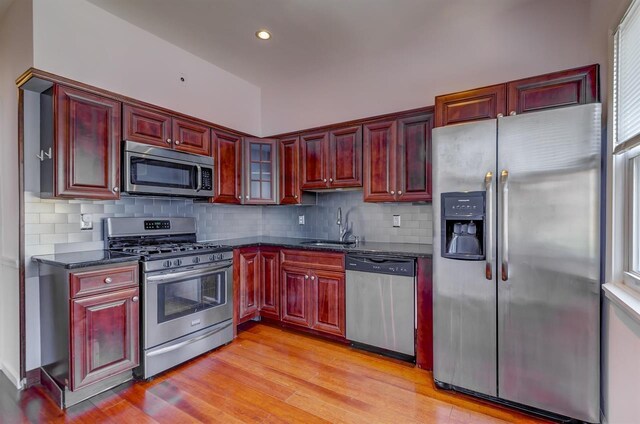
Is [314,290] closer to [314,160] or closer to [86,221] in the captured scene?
[314,160]

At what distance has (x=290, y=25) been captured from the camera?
8.85 feet

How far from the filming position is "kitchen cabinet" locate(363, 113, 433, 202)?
9.12ft

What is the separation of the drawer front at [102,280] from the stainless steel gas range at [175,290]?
9cm

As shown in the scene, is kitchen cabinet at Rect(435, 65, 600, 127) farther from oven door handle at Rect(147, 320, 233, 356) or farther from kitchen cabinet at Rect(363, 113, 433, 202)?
oven door handle at Rect(147, 320, 233, 356)

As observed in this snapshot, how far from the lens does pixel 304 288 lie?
124 inches

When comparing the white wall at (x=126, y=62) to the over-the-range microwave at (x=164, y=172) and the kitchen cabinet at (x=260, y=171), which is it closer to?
the kitchen cabinet at (x=260, y=171)

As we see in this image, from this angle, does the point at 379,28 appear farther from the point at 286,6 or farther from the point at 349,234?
the point at 349,234

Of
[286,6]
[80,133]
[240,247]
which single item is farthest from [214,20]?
[240,247]

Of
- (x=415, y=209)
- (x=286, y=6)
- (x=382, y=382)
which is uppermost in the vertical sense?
(x=286, y=6)

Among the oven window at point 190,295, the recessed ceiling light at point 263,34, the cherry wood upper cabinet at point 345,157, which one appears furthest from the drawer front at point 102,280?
the recessed ceiling light at point 263,34

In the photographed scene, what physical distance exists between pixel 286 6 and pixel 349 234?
225 centimetres

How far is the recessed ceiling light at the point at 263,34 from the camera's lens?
279cm

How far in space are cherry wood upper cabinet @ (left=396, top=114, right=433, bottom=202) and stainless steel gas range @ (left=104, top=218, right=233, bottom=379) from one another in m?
1.77

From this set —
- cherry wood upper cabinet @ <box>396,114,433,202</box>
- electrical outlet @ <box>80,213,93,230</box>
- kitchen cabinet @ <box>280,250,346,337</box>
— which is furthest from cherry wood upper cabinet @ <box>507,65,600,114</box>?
electrical outlet @ <box>80,213,93,230</box>
